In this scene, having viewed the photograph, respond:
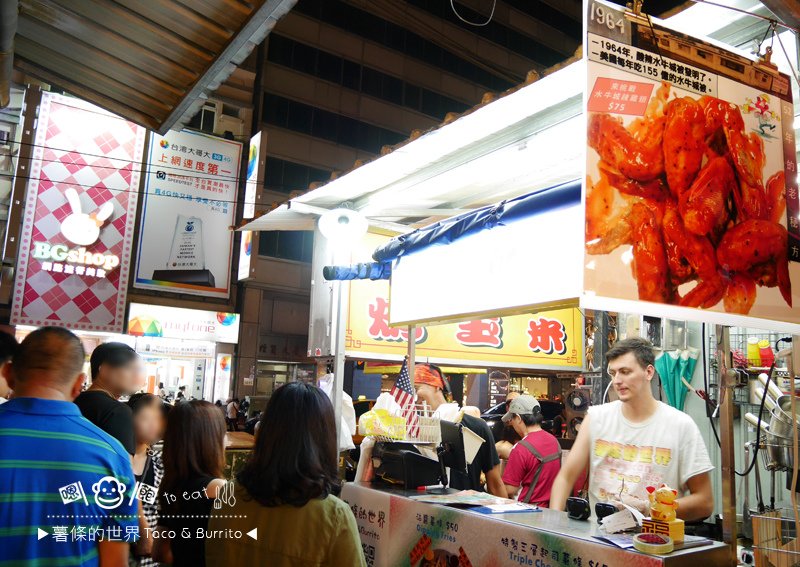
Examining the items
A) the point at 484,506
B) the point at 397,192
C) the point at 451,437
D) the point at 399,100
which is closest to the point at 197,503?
the point at 484,506

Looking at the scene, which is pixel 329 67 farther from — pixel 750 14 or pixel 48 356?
pixel 48 356

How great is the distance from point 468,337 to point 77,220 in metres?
12.6

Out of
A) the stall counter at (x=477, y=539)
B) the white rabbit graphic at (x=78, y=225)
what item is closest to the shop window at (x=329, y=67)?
the white rabbit graphic at (x=78, y=225)

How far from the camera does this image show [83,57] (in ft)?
14.5

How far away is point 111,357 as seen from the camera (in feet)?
13.0

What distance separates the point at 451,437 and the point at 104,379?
2.46 meters

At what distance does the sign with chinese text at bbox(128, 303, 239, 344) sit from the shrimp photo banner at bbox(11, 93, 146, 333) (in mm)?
2052

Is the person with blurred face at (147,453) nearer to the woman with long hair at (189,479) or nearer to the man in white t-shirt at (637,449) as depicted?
the woman with long hair at (189,479)

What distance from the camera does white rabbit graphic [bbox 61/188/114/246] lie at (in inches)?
634

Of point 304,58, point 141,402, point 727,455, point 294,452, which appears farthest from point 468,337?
point 304,58

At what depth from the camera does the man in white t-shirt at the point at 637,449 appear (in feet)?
11.6

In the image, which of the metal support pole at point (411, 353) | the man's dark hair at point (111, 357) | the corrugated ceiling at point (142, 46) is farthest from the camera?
the metal support pole at point (411, 353)

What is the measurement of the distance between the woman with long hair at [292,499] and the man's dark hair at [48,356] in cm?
87

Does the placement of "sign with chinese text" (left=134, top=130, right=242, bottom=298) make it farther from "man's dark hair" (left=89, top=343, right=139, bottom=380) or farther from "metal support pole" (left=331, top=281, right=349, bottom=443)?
"man's dark hair" (left=89, top=343, right=139, bottom=380)
